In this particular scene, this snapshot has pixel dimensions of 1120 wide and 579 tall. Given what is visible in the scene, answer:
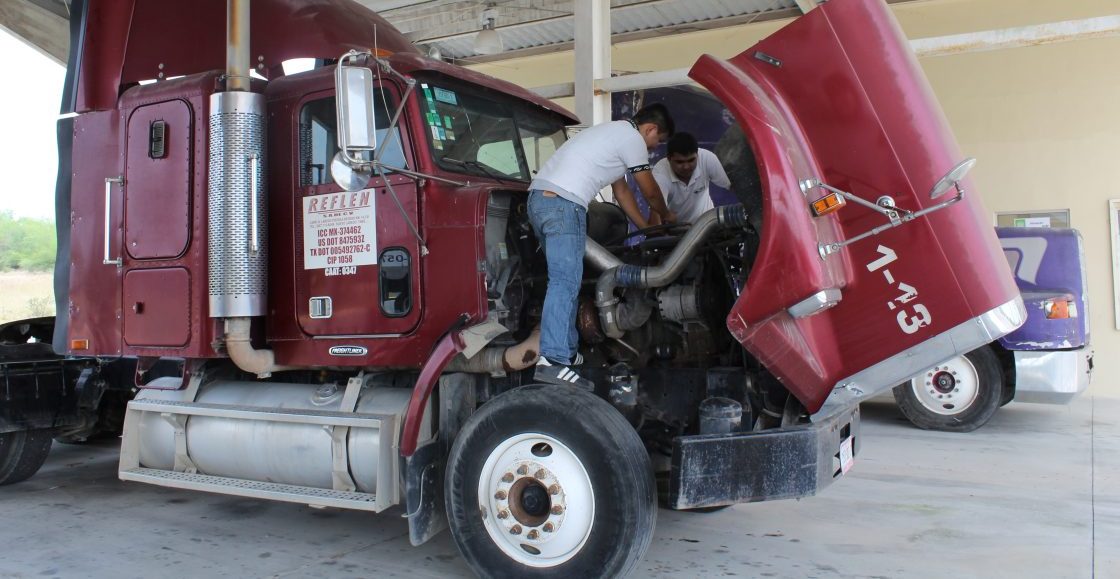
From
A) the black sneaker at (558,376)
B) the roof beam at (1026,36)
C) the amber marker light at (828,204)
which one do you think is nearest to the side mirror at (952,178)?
the amber marker light at (828,204)

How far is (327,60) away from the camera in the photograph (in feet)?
16.2

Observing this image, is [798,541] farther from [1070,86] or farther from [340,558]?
[1070,86]

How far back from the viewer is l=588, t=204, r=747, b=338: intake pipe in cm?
363

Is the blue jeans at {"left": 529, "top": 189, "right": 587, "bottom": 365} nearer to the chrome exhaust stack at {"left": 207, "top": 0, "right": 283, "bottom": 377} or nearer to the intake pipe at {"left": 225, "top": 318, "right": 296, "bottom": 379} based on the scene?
the chrome exhaust stack at {"left": 207, "top": 0, "right": 283, "bottom": 377}

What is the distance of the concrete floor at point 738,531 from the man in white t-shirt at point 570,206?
113 cm

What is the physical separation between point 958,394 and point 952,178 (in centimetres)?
516

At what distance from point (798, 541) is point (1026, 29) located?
469 centimetres

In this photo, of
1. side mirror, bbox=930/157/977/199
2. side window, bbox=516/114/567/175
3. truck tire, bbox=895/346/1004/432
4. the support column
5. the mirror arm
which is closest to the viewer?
side mirror, bbox=930/157/977/199

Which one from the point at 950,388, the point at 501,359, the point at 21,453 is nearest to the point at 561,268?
the point at 501,359

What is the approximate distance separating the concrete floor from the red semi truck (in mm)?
382

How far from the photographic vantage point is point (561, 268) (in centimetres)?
387

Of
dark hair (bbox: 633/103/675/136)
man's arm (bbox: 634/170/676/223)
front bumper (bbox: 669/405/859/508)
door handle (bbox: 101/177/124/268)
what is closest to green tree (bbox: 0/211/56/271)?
door handle (bbox: 101/177/124/268)

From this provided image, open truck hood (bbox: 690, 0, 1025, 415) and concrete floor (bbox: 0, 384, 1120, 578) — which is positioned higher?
open truck hood (bbox: 690, 0, 1025, 415)

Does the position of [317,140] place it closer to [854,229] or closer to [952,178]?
[854,229]
